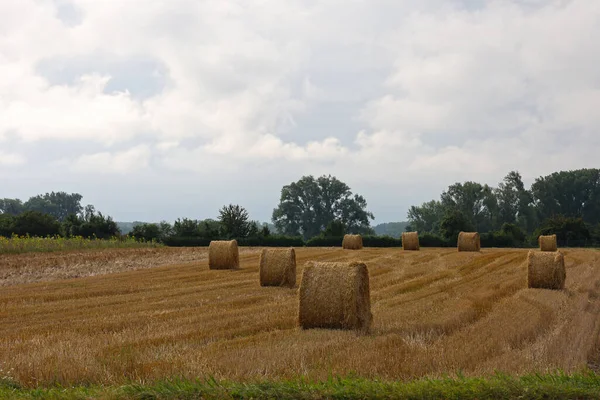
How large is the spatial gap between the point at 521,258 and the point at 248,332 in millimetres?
20521

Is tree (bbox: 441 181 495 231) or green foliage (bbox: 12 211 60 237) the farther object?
tree (bbox: 441 181 495 231)

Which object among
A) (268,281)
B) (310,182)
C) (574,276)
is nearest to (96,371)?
(268,281)

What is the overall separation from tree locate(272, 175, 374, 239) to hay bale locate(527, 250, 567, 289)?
86624 mm

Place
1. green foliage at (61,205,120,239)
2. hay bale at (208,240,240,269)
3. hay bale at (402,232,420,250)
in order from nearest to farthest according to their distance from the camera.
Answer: hay bale at (208,240,240,269), hay bale at (402,232,420,250), green foliage at (61,205,120,239)

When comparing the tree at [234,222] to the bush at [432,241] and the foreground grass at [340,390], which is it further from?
the foreground grass at [340,390]

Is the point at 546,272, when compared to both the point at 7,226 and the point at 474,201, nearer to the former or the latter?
the point at 7,226

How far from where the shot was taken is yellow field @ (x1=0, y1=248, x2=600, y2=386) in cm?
757

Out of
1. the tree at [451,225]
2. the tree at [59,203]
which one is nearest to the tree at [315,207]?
the tree at [451,225]

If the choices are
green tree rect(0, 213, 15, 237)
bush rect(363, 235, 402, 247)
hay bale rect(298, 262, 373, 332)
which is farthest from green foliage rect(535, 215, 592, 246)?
green tree rect(0, 213, 15, 237)

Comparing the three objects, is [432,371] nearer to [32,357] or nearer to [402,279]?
[32,357]

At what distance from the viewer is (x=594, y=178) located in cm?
10000

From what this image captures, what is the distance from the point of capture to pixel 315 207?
106562mm

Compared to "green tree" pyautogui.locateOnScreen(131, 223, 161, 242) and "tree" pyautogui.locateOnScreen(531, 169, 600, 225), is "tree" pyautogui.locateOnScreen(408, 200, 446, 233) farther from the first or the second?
"green tree" pyautogui.locateOnScreen(131, 223, 161, 242)

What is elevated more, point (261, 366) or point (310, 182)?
point (310, 182)
